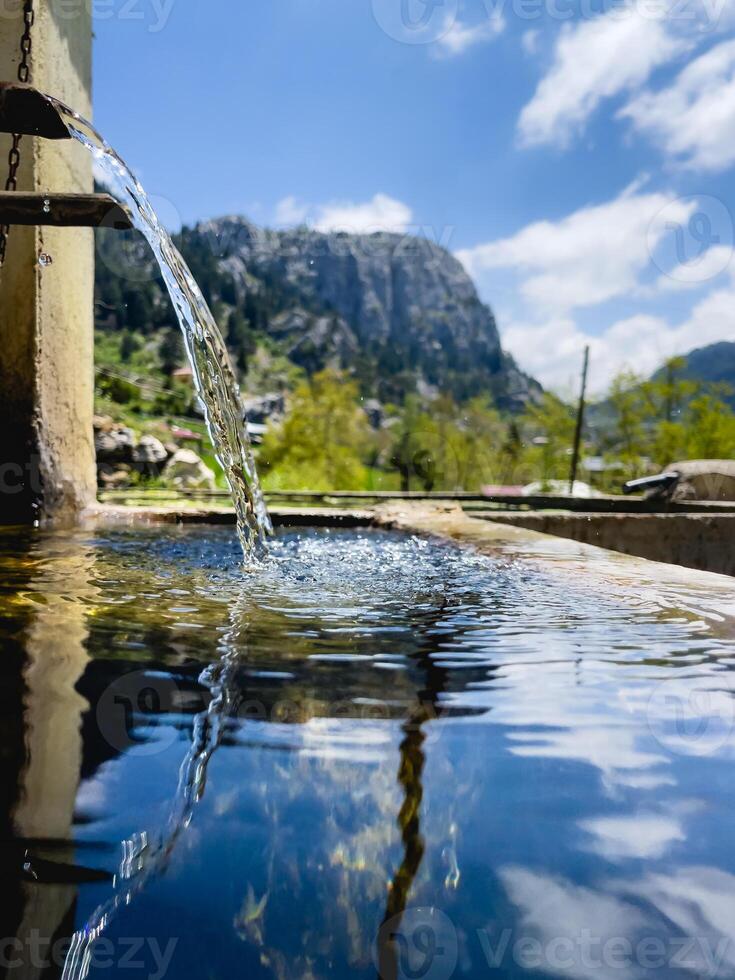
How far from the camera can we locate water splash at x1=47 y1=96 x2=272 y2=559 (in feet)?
13.5

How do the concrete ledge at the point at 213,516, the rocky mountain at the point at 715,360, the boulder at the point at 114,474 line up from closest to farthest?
1. the concrete ledge at the point at 213,516
2. the boulder at the point at 114,474
3. the rocky mountain at the point at 715,360

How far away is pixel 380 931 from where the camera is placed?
887 millimetres

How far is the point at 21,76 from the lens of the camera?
476cm

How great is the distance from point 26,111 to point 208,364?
1896 millimetres

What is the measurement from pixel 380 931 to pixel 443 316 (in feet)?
538

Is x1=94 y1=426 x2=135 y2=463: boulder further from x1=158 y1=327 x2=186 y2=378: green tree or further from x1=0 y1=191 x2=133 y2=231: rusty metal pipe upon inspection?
x1=158 y1=327 x2=186 y2=378: green tree

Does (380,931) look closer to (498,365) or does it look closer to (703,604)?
(703,604)

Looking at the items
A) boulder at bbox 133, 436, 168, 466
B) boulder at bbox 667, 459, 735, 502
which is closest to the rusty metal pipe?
boulder at bbox 667, 459, 735, 502

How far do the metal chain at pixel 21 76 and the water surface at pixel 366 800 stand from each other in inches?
126

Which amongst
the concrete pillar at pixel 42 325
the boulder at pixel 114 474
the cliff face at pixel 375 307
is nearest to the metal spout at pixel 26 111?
the concrete pillar at pixel 42 325

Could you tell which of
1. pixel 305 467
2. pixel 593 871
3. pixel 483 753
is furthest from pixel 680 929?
pixel 305 467

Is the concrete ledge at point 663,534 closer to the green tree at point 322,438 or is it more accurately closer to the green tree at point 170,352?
the green tree at point 322,438

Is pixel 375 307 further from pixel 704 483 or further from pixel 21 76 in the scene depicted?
pixel 21 76

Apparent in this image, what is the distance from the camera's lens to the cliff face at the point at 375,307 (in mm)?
104562
